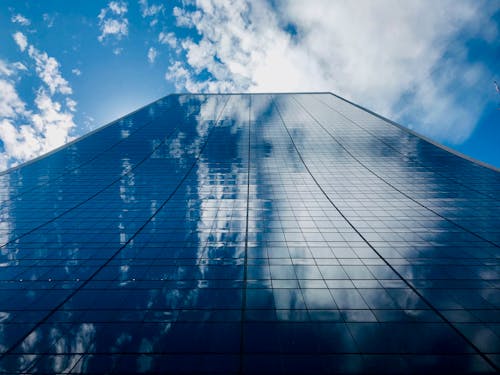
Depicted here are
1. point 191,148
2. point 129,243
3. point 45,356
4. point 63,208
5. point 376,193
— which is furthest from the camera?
point 191,148

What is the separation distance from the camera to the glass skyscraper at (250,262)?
8.68 metres

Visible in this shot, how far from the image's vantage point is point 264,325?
9.59 m

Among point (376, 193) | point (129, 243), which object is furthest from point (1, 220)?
point (376, 193)

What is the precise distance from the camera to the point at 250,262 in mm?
13414

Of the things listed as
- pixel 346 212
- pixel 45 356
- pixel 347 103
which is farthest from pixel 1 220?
pixel 347 103

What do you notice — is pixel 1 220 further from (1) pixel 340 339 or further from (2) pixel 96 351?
(1) pixel 340 339

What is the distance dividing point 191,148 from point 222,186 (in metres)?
10.2

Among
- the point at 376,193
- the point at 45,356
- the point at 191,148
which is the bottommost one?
the point at 45,356

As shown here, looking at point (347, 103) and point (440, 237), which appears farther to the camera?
point (347, 103)

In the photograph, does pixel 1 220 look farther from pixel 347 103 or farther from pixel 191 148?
pixel 347 103

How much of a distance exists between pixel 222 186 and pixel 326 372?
1658 cm

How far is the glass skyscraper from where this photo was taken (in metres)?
8.68

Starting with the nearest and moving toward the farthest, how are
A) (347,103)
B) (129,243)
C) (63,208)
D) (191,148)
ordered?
1. (129,243)
2. (63,208)
3. (191,148)
4. (347,103)

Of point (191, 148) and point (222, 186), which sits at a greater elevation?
point (191, 148)
